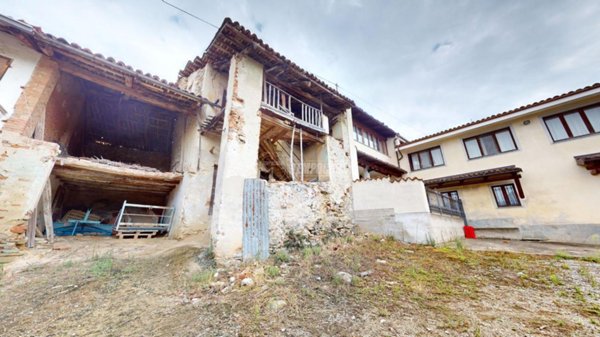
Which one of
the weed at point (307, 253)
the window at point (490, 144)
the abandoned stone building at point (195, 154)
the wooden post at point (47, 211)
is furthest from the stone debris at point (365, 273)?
the window at point (490, 144)

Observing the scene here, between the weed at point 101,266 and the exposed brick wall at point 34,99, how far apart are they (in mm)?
3705

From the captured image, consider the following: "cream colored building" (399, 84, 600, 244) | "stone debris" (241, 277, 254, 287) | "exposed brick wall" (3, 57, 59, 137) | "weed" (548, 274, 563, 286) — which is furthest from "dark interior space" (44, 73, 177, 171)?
"cream colored building" (399, 84, 600, 244)

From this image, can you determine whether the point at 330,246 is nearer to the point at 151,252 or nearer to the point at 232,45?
the point at 151,252

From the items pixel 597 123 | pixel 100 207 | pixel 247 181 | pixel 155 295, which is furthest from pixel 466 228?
pixel 100 207

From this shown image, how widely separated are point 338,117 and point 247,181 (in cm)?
650

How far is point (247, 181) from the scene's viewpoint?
5.97 m

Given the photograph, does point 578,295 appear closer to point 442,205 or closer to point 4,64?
point 442,205

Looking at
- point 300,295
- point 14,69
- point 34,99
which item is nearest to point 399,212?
point 300,295

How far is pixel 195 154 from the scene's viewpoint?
809 centimetres

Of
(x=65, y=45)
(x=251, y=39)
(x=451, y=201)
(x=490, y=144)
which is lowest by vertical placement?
(x=451, y=201)

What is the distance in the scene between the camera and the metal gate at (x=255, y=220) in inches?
211

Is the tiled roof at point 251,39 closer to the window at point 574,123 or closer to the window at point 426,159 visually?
the window at point 426,159

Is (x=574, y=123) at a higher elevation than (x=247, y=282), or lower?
higher

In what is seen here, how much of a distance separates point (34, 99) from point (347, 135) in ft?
34.4
